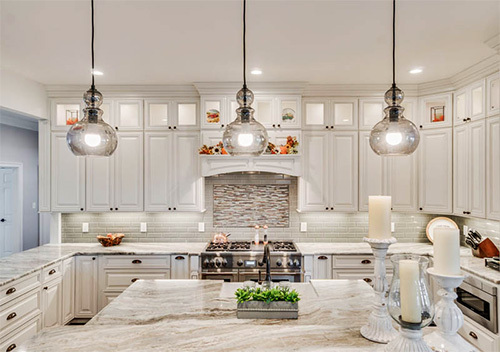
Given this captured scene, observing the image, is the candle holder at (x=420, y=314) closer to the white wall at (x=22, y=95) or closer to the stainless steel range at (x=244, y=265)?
the stainless steel range at (x=244, y=265)

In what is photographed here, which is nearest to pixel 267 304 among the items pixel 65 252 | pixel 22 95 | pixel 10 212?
pixel 65 252

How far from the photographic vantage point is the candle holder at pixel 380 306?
1.49 m

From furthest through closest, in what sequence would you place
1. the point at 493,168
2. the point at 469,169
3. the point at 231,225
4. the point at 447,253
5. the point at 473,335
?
the point at 231,225, the point at 469,169, the point at 493,168, the point at 473,335, the point at 447,253

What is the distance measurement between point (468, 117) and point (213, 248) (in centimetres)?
307

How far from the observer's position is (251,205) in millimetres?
4309

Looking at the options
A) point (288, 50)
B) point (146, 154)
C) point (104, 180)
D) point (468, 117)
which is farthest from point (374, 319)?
point (104, 180)

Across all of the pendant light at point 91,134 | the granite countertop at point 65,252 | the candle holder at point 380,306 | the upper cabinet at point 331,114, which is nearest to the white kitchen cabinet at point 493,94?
the upper cabinet at point 331,114

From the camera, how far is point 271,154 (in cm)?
388

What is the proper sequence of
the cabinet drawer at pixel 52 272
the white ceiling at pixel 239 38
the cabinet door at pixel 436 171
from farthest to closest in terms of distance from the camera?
the cabinet door at pixel 436 171 → the cabinet drawer at pixel 52 272 → the white ceiling at pixel 239 38

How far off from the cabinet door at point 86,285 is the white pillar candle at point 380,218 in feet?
10.7

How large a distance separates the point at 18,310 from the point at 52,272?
53cm

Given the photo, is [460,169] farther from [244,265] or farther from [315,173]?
[244,265]

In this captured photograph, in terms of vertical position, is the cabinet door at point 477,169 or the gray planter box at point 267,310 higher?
the cabinet door at point 477,169

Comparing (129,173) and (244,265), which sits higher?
(129,173)
